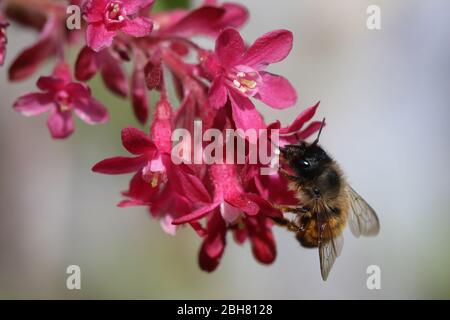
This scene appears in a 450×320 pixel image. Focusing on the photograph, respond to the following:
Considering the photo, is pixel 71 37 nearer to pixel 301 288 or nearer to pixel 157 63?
pixel 157 63

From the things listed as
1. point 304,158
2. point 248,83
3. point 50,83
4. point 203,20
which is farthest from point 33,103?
Answer: point 304,158

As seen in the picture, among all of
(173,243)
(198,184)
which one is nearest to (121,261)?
(173,243)

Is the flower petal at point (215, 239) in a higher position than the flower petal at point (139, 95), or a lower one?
lower

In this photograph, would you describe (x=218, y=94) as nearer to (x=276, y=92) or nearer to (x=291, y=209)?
(x=276, y=92)

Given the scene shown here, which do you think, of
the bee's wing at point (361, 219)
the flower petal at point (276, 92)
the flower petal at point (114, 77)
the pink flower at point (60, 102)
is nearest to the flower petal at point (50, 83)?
the pink flower at point (60, 102)

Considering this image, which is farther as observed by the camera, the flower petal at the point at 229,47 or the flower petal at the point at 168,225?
the flower petal at the point at 168,225

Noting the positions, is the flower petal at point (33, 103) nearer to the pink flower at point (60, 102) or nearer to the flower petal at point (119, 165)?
the pink flower at point (60, 102)

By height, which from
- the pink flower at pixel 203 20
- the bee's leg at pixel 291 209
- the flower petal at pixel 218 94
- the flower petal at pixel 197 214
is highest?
the pink flower at pixel 203 20
